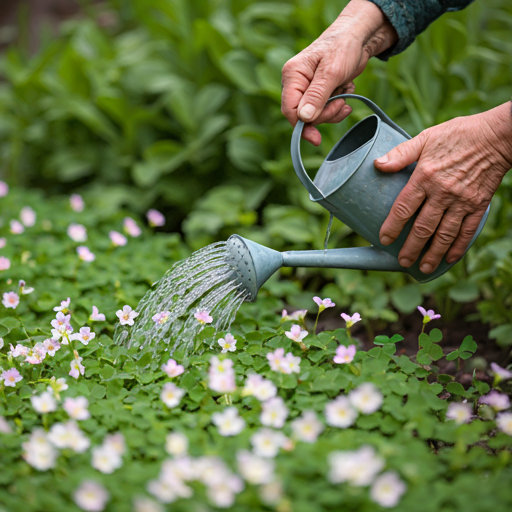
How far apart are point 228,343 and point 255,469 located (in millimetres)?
586

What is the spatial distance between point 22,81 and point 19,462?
2980 mm

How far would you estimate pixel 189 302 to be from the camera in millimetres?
1657

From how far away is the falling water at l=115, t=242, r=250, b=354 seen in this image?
1.61 m

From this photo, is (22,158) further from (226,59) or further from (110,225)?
(226,59)

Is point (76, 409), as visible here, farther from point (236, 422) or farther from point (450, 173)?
point (450, 173)

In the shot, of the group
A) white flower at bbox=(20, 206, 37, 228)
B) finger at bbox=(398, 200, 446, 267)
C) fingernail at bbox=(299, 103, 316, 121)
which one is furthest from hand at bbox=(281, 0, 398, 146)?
white flower at bbox=(20, 206, 37, 228)

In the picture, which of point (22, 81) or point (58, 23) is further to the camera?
point (58, 23)

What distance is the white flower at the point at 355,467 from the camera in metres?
0.92

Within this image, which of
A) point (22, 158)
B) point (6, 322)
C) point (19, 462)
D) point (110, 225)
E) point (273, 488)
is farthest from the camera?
point (22, 158)

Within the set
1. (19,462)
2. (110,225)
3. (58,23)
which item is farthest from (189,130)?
(58,23)

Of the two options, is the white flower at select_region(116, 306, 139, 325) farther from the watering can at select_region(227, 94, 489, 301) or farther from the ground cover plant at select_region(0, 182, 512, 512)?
the watering can at select_region(227, 94, 489, 301)

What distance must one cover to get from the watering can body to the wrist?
9.5 inches

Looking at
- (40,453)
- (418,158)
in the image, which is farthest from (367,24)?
(40,453)

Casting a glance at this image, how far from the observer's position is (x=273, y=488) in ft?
3.00
